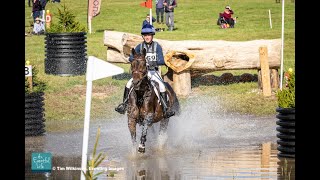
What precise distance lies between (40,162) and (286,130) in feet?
16.8

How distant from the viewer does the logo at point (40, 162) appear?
667 inches

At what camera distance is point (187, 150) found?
73.8ft

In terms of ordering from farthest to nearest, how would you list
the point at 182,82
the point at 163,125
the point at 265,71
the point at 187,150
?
the point at 182,82
the point at 265,71
the point at 163,125
the point at 187,150

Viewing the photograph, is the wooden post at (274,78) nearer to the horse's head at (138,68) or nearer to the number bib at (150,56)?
the number bib at (150,56)

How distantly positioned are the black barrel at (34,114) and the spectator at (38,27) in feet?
69.6

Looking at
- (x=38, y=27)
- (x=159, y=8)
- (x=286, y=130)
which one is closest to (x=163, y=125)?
(x=286, y=130)

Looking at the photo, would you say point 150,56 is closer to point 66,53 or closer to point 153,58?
point 153,58

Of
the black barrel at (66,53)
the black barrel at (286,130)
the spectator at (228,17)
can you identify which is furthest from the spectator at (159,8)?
the black barrel at (286,130)

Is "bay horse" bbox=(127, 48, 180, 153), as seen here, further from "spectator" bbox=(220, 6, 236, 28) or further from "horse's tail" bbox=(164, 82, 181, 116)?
"spectator" bbox=(220, 6, 236, 28)

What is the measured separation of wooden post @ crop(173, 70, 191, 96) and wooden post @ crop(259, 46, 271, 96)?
6.57 ft

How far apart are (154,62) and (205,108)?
7.65m
